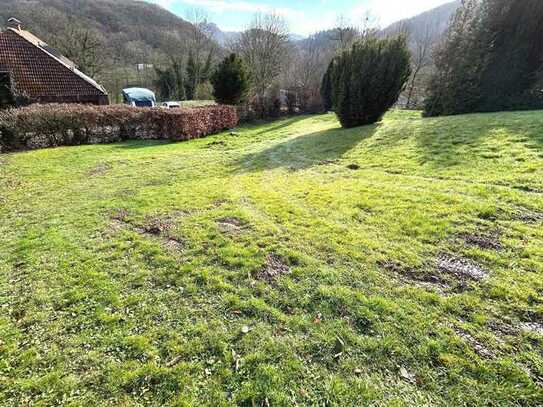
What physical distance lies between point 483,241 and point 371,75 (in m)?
9.84

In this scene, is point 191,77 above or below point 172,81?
above

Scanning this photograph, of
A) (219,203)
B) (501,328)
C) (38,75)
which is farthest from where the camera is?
(38,75)

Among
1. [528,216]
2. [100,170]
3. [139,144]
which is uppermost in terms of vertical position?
[139,144]

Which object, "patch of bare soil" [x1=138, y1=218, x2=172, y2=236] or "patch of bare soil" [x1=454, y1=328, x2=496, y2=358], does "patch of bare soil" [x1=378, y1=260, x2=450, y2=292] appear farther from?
"patch of bare soil" [x1=138, y1=218, x2=172, y2=236]

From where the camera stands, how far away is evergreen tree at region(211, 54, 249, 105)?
21484mm

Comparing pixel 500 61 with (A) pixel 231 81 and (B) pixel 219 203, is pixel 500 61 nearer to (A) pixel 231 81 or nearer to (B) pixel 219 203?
(B) pixel 219 203

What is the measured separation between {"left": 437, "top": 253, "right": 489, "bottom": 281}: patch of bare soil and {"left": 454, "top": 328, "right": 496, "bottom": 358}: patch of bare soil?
844 millimetres

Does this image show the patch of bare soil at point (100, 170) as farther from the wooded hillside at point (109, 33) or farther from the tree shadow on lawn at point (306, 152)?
the wooded hillside at point (109, 33)

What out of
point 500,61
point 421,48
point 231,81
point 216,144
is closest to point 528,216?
point 500,61

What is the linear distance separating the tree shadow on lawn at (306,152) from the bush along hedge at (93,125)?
5604mm

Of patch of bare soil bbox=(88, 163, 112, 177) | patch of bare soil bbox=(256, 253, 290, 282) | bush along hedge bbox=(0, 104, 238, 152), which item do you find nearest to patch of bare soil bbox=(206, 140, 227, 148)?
bush along hedge bbox=(0, 104, 238, 152)

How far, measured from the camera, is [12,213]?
571cm

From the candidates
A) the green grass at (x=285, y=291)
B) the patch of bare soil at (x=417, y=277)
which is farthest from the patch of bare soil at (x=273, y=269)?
the patch of bare soil at (x=417, y=277)

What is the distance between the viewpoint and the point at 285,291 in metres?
3.22
